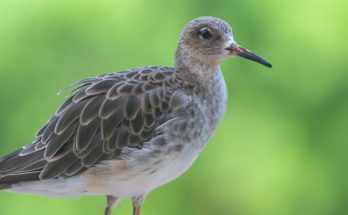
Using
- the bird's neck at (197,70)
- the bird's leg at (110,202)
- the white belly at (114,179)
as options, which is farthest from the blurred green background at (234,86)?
the white belly at (114,179)

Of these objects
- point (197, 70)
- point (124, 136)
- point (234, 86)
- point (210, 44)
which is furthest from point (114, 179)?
point (234, 86)

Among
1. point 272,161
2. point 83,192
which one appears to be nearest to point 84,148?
point 83,192

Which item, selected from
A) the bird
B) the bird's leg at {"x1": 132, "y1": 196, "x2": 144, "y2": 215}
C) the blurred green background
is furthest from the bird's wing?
the blurred green background

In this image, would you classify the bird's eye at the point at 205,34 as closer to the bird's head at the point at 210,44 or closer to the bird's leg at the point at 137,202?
the bird's head at the point at 210,44

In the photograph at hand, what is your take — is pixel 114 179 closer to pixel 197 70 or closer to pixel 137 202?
pixel 137 202

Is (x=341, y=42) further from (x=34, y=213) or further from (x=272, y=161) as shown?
(x=34, y=213)
